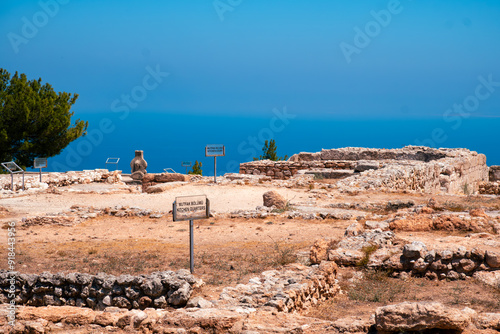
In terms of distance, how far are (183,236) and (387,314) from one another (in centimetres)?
663

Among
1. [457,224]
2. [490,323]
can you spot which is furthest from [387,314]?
[457,224]

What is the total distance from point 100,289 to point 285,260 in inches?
113

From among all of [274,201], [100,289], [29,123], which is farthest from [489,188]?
[29,123]

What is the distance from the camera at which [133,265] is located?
8430 millimetres

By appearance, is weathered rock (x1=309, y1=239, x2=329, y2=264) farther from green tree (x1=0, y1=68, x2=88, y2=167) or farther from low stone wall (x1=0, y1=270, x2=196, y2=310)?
green tree (x1=0, y1=68, x2=88, y2=167)

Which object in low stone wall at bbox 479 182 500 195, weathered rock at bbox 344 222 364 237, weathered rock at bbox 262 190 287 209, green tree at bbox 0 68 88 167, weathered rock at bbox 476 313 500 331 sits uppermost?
green tree at bbox 0 68 88 167

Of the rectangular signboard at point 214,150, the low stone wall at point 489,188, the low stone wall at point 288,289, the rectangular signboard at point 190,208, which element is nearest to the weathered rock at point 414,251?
the low stone wall at point 288,289

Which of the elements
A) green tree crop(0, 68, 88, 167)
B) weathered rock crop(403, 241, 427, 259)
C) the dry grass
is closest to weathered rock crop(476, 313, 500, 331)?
the dry grass

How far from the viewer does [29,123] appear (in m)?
31.7

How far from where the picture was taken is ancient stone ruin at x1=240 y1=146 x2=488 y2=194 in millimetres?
18656

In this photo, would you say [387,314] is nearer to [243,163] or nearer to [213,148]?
[213,148]

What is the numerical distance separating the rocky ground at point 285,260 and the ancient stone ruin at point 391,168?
2.96m

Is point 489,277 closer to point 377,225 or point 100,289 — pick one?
point 377,225

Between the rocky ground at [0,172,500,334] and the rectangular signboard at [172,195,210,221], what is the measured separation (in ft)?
2.76
